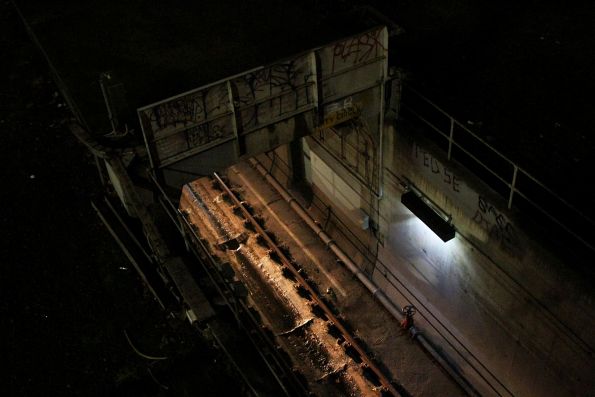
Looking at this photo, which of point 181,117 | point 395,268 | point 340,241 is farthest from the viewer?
point 340,241

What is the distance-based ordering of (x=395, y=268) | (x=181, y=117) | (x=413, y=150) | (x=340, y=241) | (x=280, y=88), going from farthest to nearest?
(x=340, y=241) < (x=395, y=268) < (x=413, y=150) < (x=280, y=88) < (x=181, y=117)

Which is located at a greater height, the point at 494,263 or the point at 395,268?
the point at 395,268

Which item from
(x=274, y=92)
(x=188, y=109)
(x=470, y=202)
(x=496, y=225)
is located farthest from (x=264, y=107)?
(x=496, y=225)

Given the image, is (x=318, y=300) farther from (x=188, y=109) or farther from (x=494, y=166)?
(x=188, y=109)

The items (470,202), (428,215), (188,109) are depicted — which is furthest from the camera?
(428,215)

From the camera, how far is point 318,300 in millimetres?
16766

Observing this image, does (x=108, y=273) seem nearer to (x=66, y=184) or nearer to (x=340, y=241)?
(x=66, y=184)

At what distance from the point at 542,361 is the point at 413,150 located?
5014 mm

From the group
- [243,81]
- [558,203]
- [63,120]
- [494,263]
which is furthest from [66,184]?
[558,203]

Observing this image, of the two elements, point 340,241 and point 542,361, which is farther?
point 340,241

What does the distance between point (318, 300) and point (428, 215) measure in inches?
185

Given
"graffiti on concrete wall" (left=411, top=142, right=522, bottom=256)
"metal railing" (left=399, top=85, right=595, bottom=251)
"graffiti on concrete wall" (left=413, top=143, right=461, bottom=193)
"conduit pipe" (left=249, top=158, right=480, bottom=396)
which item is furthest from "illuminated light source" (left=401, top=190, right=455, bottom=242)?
"conduit pipe" (left=249, top=158, right=480, bottom=396)

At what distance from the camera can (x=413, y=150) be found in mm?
13508

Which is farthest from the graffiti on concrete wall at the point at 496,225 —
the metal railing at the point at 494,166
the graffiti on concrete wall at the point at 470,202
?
the metal railing at the point at 494,166
